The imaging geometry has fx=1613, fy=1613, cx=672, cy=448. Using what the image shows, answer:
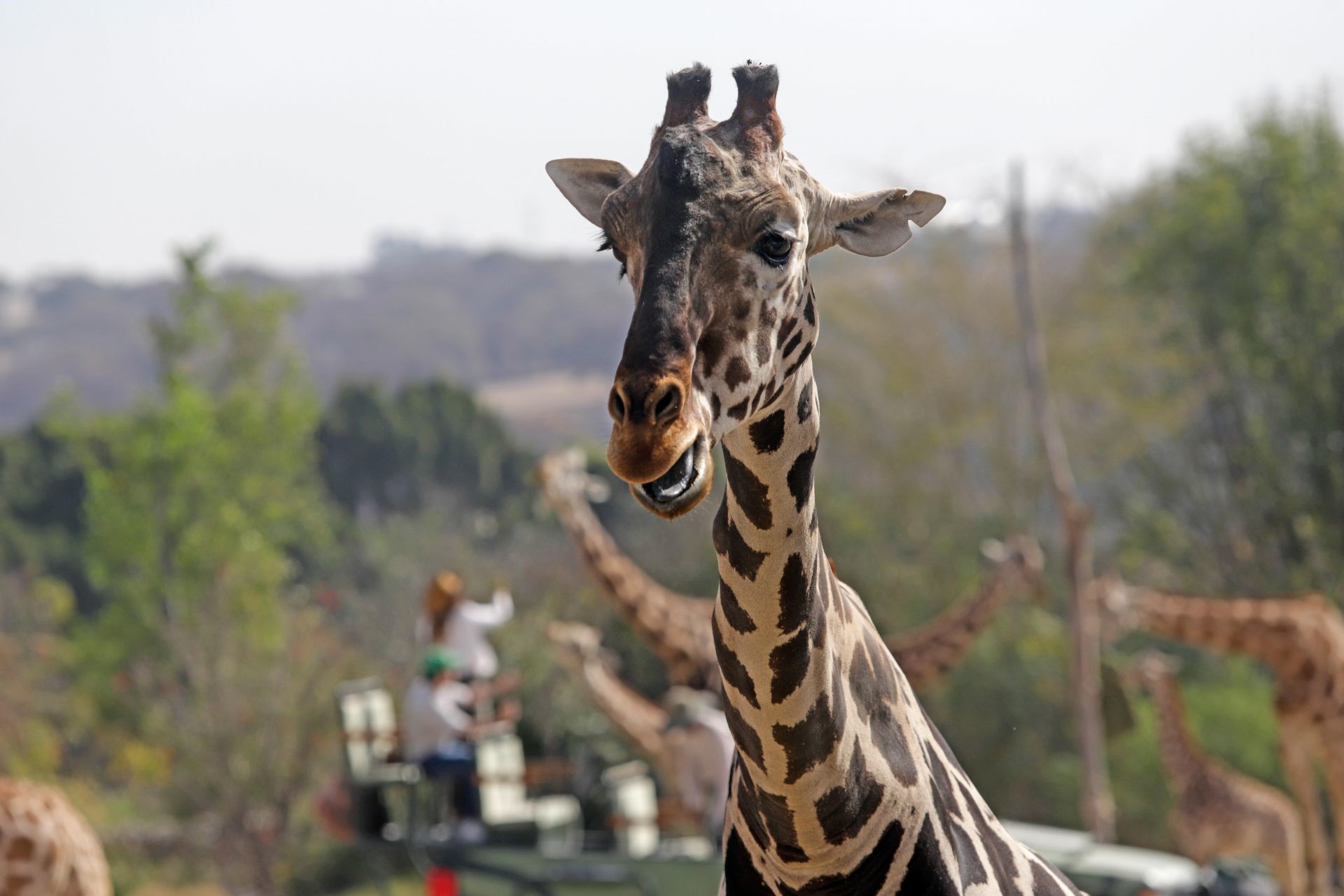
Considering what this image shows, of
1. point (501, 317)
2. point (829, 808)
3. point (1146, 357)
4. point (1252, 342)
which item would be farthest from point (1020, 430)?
point (501, 317)

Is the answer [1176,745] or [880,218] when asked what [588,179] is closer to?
[880,218]

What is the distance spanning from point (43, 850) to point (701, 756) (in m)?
3.05

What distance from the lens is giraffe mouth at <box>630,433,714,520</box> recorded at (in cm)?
203

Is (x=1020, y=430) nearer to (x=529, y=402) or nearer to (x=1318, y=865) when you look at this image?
(x=1318, y=865)

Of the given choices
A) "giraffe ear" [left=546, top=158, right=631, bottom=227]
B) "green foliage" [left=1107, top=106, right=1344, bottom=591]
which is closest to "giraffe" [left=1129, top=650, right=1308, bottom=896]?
"green foliage" [left=1107, top=106, right=1344, bottom=591]

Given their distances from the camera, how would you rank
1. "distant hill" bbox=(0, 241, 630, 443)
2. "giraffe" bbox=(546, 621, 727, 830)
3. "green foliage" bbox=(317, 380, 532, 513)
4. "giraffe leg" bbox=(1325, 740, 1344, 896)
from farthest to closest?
"distant hill" bbox=(0, 241, 630, 443) → "green foliage" bbox=(317, 380, 532, 513) → "giraffe leg" bbox=(1325, 740, 1344, 896) → "giraffe" bbox=(546, 621, 727, 830)

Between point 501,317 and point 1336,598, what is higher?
point 501,317

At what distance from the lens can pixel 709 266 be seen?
221 centimetres

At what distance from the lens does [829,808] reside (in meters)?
2.39

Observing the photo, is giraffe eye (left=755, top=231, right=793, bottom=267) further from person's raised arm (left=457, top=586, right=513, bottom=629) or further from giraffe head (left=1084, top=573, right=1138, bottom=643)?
giraffe head (left=1084, top=573, right=1138, bottom=643)

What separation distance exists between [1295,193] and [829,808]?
1659 cm

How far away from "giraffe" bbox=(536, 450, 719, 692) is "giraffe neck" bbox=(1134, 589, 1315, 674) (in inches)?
121

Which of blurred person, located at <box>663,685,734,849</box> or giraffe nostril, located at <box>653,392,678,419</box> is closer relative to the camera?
giraffe nostril, located at <box>653,392,678,419</box>

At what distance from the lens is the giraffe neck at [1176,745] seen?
1101cm
